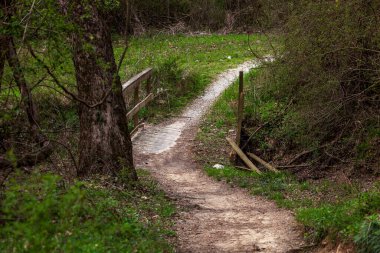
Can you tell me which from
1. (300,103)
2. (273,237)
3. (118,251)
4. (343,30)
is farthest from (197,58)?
(118,251)

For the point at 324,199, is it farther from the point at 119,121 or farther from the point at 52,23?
the point at 52,23

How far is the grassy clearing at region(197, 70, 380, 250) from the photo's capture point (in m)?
7.80

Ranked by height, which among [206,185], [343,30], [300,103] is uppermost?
[343,30]

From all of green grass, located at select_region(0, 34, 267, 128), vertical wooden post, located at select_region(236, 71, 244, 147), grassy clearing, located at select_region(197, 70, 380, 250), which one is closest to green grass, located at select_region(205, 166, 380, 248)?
grassy clearing, located at select_region(197, 70, 380, 250)

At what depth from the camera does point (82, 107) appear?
1060 cm

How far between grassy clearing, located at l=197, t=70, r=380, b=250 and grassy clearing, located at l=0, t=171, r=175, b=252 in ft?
6.20

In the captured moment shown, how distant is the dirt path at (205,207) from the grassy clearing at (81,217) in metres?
0.40

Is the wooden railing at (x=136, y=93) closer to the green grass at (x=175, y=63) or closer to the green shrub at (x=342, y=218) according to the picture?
the green grass at (x=175, y=63)

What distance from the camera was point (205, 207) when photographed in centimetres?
1098

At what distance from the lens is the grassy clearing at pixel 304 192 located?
7801 millimetres

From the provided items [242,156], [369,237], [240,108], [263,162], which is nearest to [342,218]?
[369,237]

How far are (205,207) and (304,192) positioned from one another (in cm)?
205

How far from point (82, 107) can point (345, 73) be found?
521 cm

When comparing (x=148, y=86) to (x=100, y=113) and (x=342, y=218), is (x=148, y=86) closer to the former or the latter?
(x=100, y=113)
